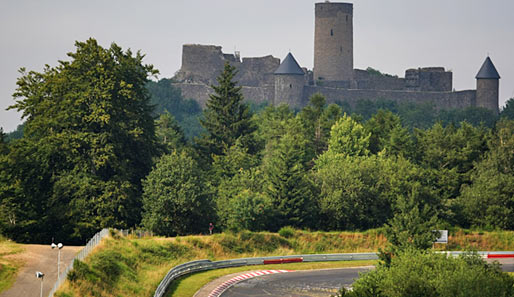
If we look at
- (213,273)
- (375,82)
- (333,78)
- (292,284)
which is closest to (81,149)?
(213,273)

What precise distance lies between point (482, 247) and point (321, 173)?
11.5 metres

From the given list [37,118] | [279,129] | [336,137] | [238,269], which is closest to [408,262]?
[238,269]

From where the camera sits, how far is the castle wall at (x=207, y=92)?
111m

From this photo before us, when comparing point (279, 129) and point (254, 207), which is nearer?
point (254, 207)

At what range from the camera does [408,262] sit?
121ft

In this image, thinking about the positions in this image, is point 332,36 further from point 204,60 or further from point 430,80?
point 204,60

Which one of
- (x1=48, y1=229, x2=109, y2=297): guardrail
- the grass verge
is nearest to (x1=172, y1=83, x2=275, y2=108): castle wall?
the grass verge

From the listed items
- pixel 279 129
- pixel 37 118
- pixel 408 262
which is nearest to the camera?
pixel 408 262

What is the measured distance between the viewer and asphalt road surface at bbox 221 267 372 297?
135 feet

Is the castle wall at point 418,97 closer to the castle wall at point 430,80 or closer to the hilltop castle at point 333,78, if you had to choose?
the hilltop castle at point 333,78

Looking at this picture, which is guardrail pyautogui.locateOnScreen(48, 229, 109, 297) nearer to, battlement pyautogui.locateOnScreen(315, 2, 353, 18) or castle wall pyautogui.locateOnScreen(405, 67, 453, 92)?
battlement pyautogui.locateOnScreen(315, 2, 353, 18)

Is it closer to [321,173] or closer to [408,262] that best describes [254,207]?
[321,173]

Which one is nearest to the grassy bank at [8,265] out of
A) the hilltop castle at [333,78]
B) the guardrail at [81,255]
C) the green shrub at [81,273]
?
the guardrail at [81,255]

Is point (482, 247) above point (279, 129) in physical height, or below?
below
